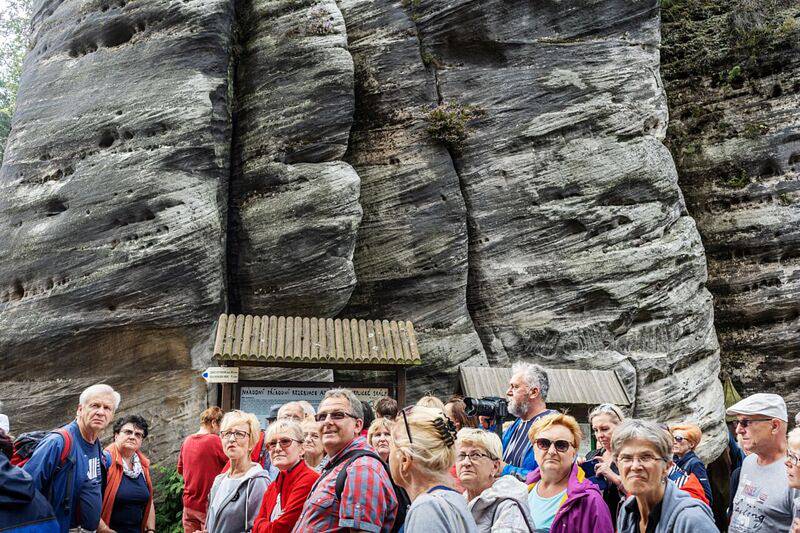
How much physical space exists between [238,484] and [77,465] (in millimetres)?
1271

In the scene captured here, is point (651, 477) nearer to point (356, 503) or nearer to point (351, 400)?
point (356, 503)

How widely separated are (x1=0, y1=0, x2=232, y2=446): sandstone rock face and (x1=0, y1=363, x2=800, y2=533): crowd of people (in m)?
5.45

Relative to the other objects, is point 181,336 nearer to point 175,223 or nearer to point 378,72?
point 175,223

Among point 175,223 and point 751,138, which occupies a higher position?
point 751,138

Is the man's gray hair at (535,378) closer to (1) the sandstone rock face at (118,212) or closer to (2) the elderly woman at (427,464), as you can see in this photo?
(2) the elderly woman at (427,464)

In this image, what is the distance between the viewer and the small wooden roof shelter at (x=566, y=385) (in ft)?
32.2

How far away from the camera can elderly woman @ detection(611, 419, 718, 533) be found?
317 cm

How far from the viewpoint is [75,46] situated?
43.7 ft

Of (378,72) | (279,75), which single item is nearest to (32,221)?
(279,75)

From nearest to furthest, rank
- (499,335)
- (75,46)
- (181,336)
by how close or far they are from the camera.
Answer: (181,336) < (75,46) < (499,335)

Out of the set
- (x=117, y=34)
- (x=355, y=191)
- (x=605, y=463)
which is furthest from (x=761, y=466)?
(x=117, y=34)

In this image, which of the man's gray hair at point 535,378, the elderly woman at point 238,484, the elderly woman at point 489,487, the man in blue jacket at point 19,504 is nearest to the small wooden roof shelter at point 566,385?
the man's gray hair at point 535,378

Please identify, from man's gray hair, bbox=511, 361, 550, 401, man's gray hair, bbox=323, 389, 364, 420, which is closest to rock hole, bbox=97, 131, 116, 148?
man's gray hair, bbox=511, 361, 550, 401

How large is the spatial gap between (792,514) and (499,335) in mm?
10144
